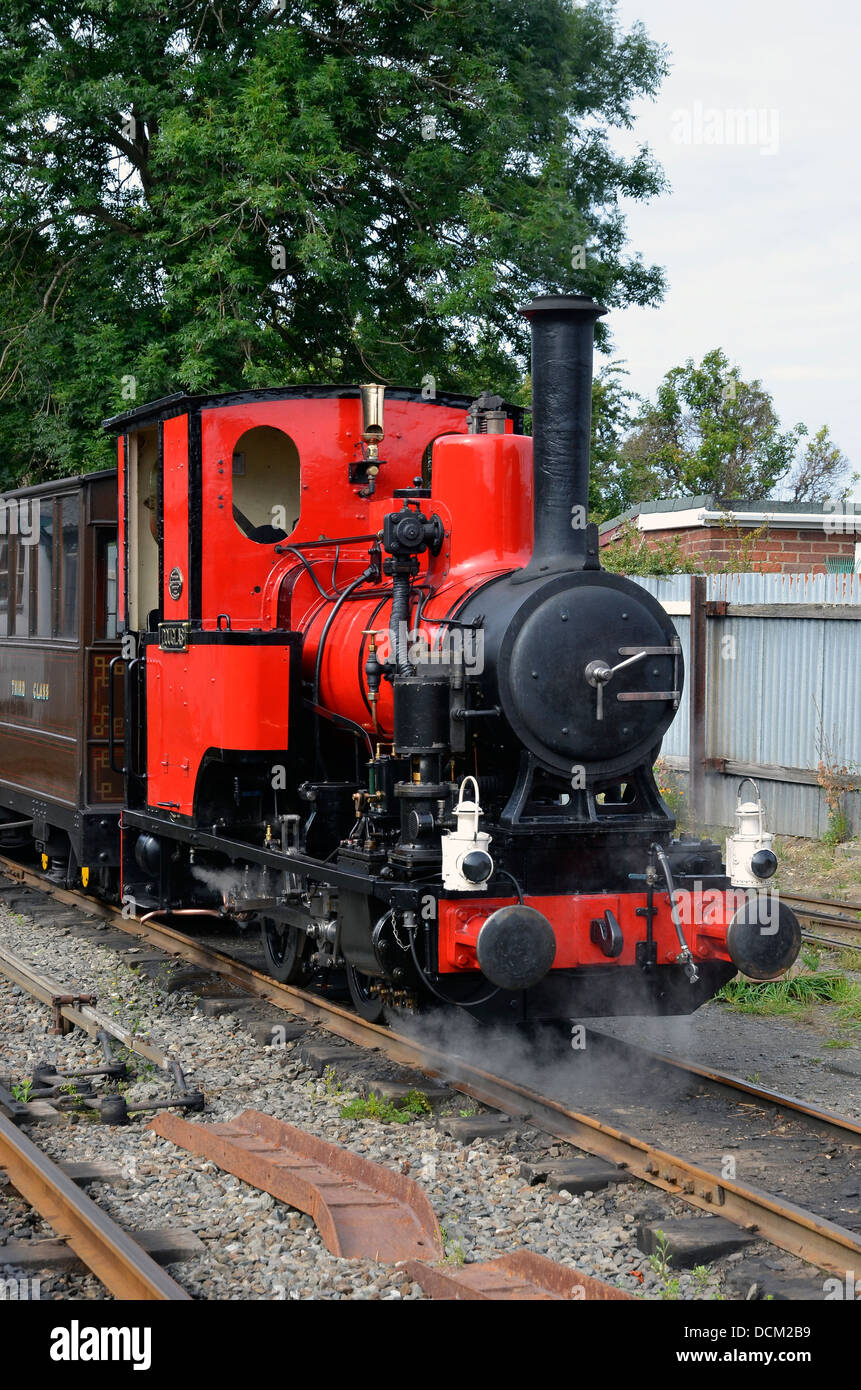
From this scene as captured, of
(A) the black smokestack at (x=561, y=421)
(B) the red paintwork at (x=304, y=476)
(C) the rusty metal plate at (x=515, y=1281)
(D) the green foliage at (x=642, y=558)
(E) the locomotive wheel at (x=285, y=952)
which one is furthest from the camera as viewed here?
(D) the green foliage at (x=642, y=558)

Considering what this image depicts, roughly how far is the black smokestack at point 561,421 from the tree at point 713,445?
2577 cm

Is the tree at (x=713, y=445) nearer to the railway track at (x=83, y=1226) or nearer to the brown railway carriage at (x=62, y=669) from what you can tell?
the brown railway carriage at (x=62, y=669)

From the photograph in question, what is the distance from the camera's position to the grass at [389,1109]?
5.72 metres

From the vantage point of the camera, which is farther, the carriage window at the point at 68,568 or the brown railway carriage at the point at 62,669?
the carriage window at the point at 68,568

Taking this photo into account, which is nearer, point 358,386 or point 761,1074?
point 761,1074

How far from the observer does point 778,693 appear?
12391mm

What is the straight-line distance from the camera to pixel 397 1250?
4.35 meters

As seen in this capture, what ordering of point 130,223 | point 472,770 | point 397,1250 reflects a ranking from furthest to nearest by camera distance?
point 130,223, point 472,770, point 397,1250

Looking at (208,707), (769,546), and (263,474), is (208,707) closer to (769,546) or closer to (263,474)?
(263,474)

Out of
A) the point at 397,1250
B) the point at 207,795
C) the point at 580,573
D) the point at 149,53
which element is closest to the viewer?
the point at 397,1250

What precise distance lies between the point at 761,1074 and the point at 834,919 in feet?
10.3

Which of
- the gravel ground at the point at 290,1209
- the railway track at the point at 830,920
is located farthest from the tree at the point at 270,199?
the gravel ground at the point at 290,1209

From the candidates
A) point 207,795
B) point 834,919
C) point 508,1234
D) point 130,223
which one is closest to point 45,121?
point 130,223

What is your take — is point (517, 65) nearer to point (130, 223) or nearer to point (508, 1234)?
point (130, 223)
